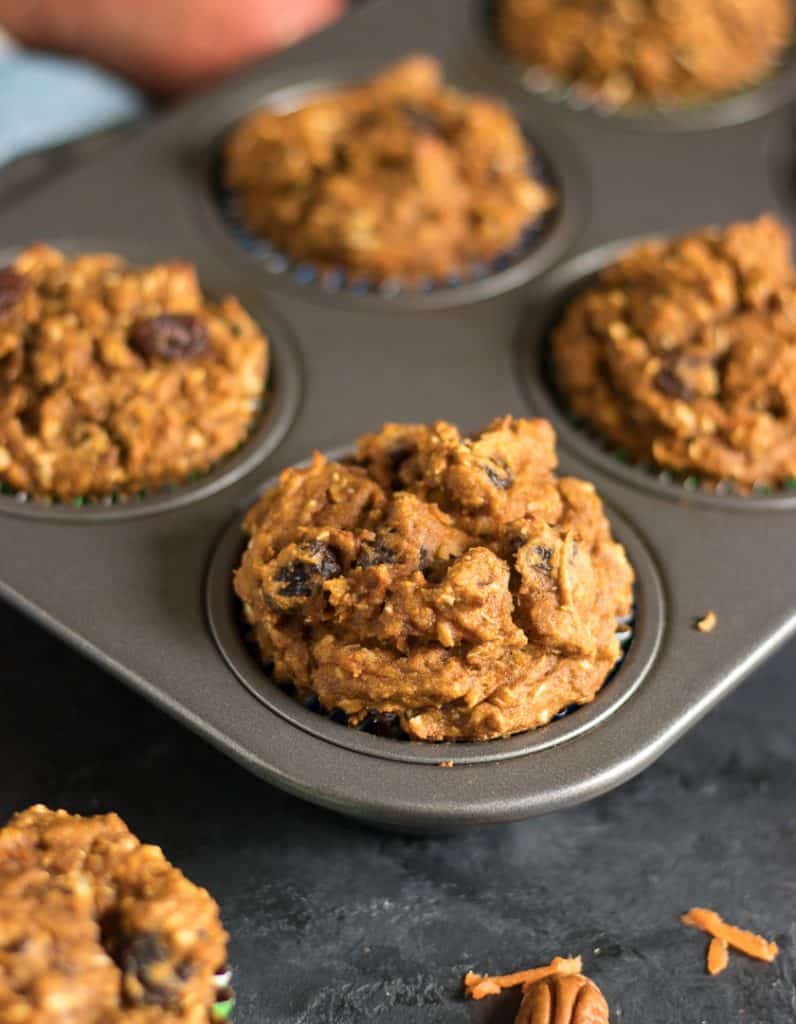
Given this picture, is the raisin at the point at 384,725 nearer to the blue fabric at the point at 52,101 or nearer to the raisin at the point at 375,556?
the raisin at the point at 375,556

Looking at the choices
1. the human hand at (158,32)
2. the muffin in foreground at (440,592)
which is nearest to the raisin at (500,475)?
the muffin in foreground at (440,592)

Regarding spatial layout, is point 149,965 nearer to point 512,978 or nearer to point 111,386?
point 512,978

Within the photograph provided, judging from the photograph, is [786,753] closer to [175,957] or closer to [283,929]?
[283,929]

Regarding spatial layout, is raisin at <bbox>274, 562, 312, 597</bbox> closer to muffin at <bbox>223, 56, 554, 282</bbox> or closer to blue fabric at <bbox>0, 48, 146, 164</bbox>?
muffin at <bbox>223, 56, 554, 282</bbox>

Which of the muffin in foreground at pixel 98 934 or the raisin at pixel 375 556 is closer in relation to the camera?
the muffin in foreground at pixel 98 934

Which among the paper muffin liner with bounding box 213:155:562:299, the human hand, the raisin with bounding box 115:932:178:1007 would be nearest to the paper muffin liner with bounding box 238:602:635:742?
the raisin with bounding box 115:932:178:1007

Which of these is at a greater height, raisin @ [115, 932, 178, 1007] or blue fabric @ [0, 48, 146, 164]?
Result: blue fabric @ [0, 48, 146, 164]
